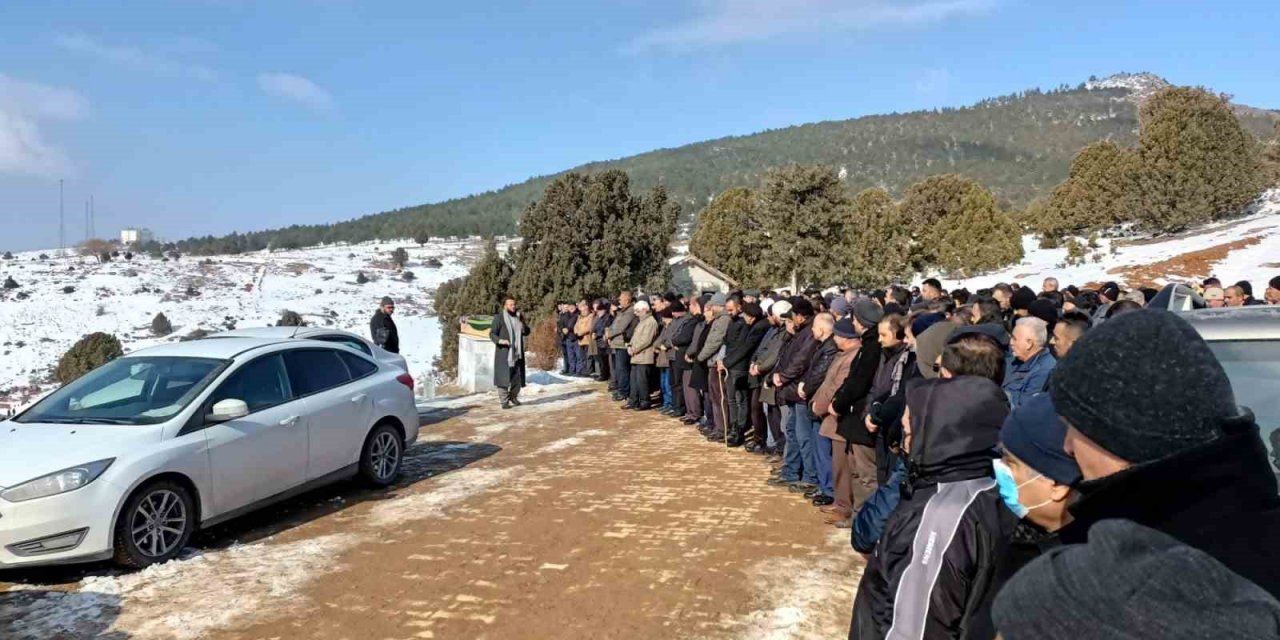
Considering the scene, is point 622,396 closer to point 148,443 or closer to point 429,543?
point 429,543

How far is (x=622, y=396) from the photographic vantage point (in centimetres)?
1548

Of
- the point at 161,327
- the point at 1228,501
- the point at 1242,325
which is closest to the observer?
the point at 1228,501

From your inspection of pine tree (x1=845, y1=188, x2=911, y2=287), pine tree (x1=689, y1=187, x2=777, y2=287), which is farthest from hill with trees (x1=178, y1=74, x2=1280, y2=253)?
pine tree (x1=845, y1=188, x2=911, y2=287)

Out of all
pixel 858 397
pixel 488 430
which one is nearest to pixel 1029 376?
pixel 858 397

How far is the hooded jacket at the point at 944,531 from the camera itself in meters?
2.85

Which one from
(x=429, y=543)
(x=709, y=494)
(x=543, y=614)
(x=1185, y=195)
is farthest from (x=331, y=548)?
(x=1185, y=195)

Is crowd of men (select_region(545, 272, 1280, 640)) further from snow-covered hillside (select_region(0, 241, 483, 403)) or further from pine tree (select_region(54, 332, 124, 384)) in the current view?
snow-covered hillside (select_region(0, 241, 483, 403))

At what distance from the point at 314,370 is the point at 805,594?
520cm

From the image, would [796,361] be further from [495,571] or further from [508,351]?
[508,351]

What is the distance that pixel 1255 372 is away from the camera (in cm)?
370

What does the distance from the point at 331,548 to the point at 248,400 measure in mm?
1552

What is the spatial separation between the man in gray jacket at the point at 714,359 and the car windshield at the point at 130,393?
5.92 m

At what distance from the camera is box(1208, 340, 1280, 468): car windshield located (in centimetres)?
357

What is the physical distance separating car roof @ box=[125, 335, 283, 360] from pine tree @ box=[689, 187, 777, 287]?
3851 cm
